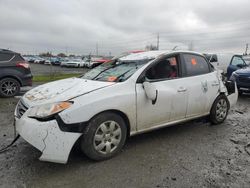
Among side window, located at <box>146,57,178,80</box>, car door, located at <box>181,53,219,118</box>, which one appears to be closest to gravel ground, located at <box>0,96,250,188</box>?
car door, located at <box>181,53,219,118</box>

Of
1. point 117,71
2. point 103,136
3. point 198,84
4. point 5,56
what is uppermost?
point 5,56

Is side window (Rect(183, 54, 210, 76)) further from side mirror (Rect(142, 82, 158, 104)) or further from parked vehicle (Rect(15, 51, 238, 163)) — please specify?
side mirror (Rect(142, 82, 158, 104))

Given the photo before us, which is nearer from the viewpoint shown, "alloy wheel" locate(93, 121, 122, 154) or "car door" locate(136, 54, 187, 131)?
"alloy wheel" locate(93, 121, 122, 154)

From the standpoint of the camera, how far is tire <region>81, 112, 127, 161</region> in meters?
2.96

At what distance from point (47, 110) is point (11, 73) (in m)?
5.88

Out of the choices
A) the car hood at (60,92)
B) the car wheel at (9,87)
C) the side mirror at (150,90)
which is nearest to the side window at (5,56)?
the car wheel at (9,87)

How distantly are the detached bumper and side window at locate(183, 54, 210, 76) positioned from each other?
251 cm

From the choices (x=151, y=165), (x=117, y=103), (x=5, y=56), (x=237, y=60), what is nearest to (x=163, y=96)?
(x=117, y=103)

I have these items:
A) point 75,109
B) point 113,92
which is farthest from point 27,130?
point 113,92

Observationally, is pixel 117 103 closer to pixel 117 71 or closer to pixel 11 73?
pixel 117 71

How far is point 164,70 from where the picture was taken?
3898 millimetres

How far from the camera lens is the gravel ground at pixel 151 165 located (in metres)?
2.68

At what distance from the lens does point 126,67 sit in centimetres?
387

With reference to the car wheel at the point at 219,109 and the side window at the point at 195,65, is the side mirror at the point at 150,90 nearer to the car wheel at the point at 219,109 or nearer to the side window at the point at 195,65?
the side window at the point at 195,65
